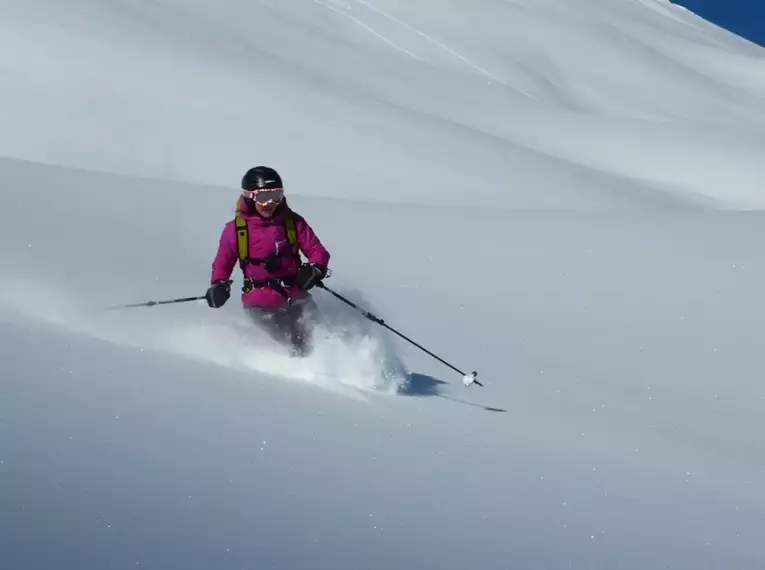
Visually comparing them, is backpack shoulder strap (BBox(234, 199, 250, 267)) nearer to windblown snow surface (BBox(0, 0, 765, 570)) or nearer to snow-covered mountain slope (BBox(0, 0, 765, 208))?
windblown snow surface (BBox(0, 0, 765, 570))

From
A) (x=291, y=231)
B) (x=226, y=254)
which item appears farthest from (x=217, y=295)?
(x=291, y=231)

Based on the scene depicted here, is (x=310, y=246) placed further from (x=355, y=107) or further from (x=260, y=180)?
(x=355, y=107)

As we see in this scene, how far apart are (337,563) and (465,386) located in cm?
384

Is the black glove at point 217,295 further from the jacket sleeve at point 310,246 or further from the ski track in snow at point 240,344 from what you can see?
the jacket sleeve at point 310,246

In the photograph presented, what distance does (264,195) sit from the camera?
26.5ft

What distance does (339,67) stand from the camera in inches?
945

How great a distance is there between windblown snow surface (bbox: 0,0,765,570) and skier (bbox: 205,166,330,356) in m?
0.22

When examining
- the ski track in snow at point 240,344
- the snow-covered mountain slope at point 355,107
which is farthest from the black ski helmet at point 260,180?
the snow-covered mountain slope at point 355,107

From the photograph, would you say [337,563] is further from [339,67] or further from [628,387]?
[339,67]

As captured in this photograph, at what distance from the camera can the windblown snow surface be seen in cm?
485

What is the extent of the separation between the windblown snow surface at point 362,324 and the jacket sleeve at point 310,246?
500 millimetres

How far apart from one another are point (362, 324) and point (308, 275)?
82 cm

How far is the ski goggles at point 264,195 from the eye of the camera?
8.05 m

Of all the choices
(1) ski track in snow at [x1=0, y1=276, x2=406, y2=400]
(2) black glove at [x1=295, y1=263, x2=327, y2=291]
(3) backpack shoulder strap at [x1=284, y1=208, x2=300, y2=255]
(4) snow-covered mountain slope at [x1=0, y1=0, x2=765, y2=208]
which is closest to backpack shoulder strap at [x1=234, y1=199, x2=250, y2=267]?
(3) backpack shoulder strap at [x1=284, y1=208, x2=300, y2=255]
